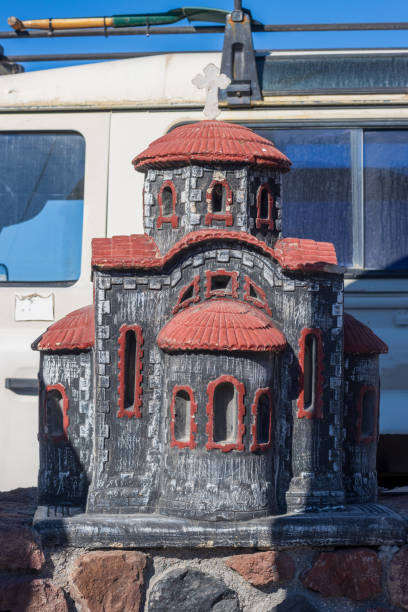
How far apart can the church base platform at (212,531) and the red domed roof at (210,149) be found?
2.01 metres

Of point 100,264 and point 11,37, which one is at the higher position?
point 11,37

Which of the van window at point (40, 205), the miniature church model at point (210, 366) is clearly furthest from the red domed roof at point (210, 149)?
the van window at point (40, 205)

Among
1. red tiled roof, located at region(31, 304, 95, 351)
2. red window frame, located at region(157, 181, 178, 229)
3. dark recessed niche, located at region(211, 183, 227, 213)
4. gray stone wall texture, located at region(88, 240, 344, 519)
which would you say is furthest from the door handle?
dark recessed niche, located at region(211, 183, 227, 213)

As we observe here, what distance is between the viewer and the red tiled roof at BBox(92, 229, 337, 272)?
Answer: 5.05 m

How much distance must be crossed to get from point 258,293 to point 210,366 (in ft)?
1.86

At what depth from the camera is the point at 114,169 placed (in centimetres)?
724

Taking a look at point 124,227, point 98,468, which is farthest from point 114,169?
point 98,468

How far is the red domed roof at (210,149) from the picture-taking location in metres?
5.25

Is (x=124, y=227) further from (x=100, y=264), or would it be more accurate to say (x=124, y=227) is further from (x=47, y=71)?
(x=100, y=264)

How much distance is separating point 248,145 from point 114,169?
209cm

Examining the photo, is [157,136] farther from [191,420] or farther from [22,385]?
[191,420]

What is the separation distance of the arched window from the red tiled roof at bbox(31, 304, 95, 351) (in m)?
1.01

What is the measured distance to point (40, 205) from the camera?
23.7 ft

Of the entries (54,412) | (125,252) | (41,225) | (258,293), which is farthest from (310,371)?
(41,225)
